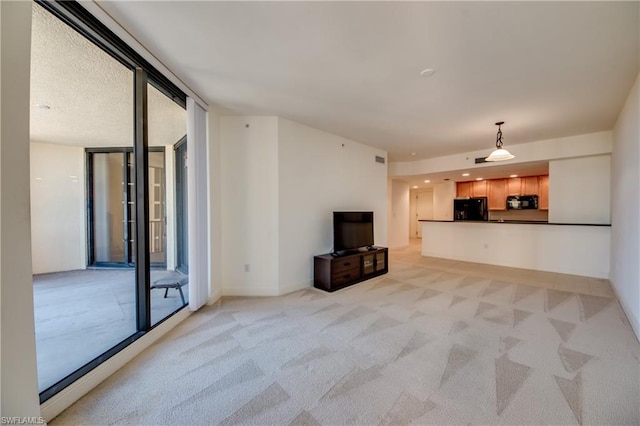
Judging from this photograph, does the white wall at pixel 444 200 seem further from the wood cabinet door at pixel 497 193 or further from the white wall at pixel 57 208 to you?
the white wall at pixel 57 208

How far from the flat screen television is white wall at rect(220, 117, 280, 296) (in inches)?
43.8

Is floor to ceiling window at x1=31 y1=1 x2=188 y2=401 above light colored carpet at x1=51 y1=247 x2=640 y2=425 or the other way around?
above

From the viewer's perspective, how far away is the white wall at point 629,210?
2.72m

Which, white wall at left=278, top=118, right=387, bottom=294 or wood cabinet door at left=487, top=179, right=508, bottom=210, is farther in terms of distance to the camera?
wood cabinet door at left=487, top=179, right=508, bottom=210

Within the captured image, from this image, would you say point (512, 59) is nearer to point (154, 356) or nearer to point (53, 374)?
point (154, 356)

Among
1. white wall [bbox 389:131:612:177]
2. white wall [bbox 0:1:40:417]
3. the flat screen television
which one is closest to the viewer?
white wall [bbox 0:1:40:417]

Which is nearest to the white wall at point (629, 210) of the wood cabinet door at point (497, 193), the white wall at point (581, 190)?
the white wall at point (581, 190)

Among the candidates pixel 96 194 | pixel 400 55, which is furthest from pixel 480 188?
pixel 96 194

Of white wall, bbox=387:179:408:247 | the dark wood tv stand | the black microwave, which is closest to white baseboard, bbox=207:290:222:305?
the dark wood tv stand

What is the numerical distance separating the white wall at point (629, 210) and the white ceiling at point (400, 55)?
0.32 m

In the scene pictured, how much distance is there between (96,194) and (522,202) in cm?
1083

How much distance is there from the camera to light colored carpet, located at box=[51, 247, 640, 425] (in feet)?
5.38

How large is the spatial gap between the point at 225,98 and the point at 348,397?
136 inches

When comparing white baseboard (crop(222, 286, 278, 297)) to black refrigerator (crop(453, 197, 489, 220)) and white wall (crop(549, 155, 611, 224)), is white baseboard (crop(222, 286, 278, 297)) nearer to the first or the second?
white wall (crop(549, 155, 611, 224))
